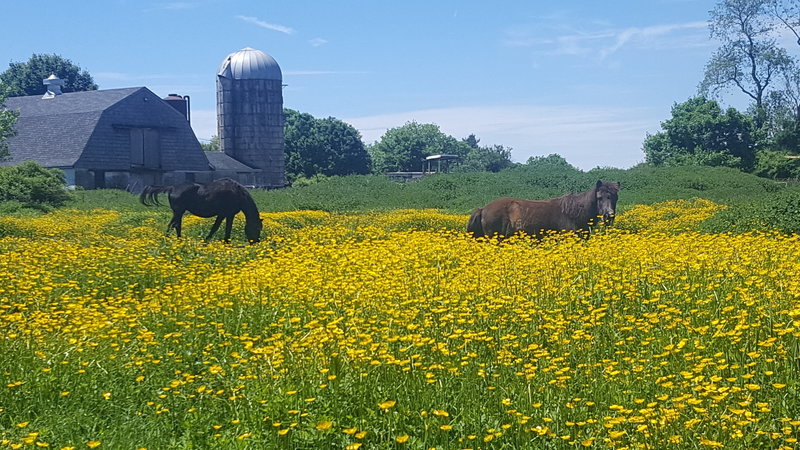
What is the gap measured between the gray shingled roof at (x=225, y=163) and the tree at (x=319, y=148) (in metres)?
18.4

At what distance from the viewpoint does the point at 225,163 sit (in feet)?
197

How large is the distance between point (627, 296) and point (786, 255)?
291 cm

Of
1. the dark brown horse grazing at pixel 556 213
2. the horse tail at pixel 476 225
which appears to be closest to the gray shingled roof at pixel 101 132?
the horse tail at pixel 476 225

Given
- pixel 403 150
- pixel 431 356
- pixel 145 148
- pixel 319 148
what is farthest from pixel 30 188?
pixel 403 150

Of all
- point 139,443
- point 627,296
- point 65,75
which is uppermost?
point 65,75

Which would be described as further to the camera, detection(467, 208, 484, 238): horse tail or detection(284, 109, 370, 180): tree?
detection(284, 109, 370, 180): tree

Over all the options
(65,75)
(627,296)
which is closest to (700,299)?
(627,296)

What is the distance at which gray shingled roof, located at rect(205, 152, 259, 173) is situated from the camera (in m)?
58.8

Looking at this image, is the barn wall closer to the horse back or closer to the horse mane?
the horse back

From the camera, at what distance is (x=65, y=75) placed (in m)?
78.9

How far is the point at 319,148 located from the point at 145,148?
30.9 m

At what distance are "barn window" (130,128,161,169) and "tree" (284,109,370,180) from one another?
27812mm

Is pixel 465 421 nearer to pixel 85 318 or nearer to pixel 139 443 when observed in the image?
pixel 139 443

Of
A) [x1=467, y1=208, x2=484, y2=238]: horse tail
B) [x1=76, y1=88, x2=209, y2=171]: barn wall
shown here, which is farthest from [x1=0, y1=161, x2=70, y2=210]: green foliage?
[x1=467, y1=208, x2=484, y2=238]: horse tail
